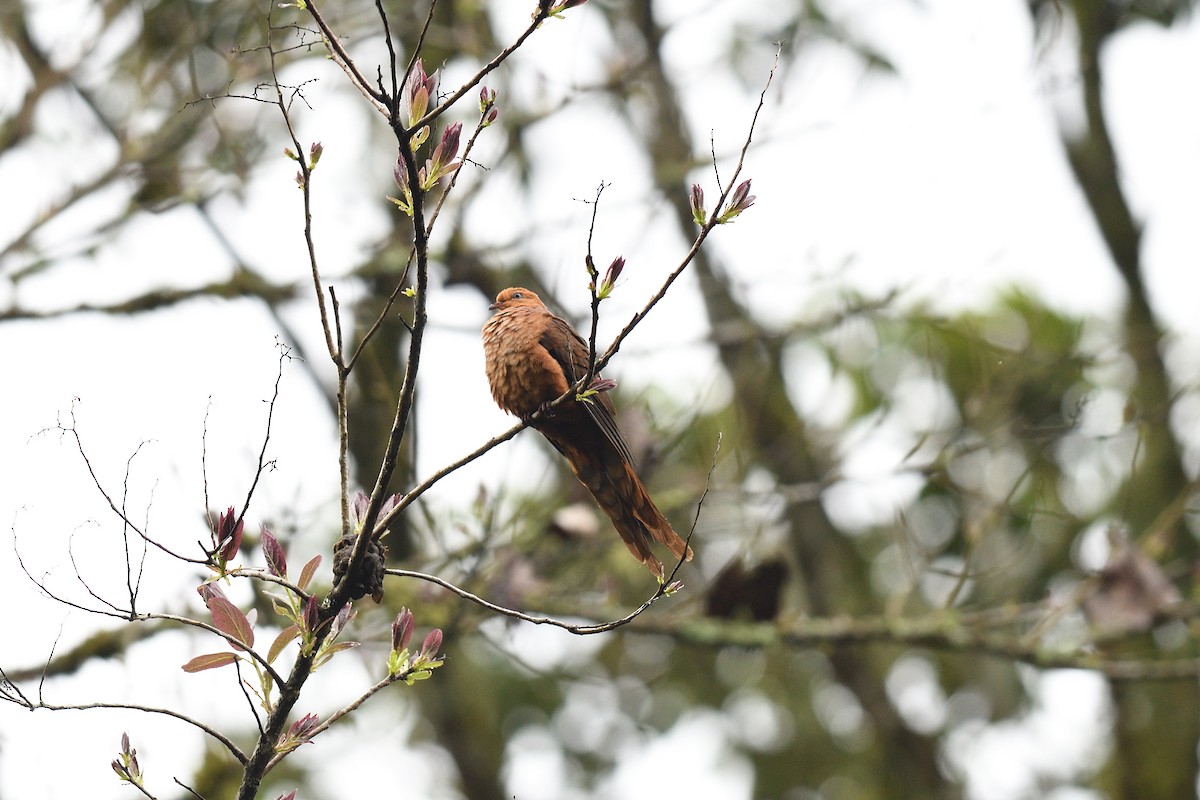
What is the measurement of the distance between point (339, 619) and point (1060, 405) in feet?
18.0

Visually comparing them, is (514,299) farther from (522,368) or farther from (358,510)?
(358,510)

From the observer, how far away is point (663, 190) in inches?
192

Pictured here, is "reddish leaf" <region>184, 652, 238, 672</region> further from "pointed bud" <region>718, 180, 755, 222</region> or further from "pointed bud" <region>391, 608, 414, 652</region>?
"pointed bud" <region>718, 180, 755, 222</region>

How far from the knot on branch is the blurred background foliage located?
6.16ft

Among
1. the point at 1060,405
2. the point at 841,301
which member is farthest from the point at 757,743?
the point at 841,301

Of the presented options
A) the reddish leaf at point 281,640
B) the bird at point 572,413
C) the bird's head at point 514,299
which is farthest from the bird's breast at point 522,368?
the reddish leaf at point 281,640

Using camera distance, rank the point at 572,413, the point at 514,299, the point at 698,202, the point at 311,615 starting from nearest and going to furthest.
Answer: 1. the point at 311,615
2. the point at 698,202
3. the point at 572,413
4. the point at 514,299

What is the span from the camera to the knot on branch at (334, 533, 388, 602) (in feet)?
6.27

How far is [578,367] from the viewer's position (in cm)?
341

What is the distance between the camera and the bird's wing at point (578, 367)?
10.7ft

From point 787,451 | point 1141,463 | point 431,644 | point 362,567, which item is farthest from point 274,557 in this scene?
point 1141,463

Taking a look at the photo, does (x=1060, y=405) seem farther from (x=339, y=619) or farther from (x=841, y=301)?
(x=339, y=619)

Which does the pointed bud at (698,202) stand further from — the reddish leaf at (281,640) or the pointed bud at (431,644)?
the reddish leaf at (281,640)

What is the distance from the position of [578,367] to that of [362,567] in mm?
1591
